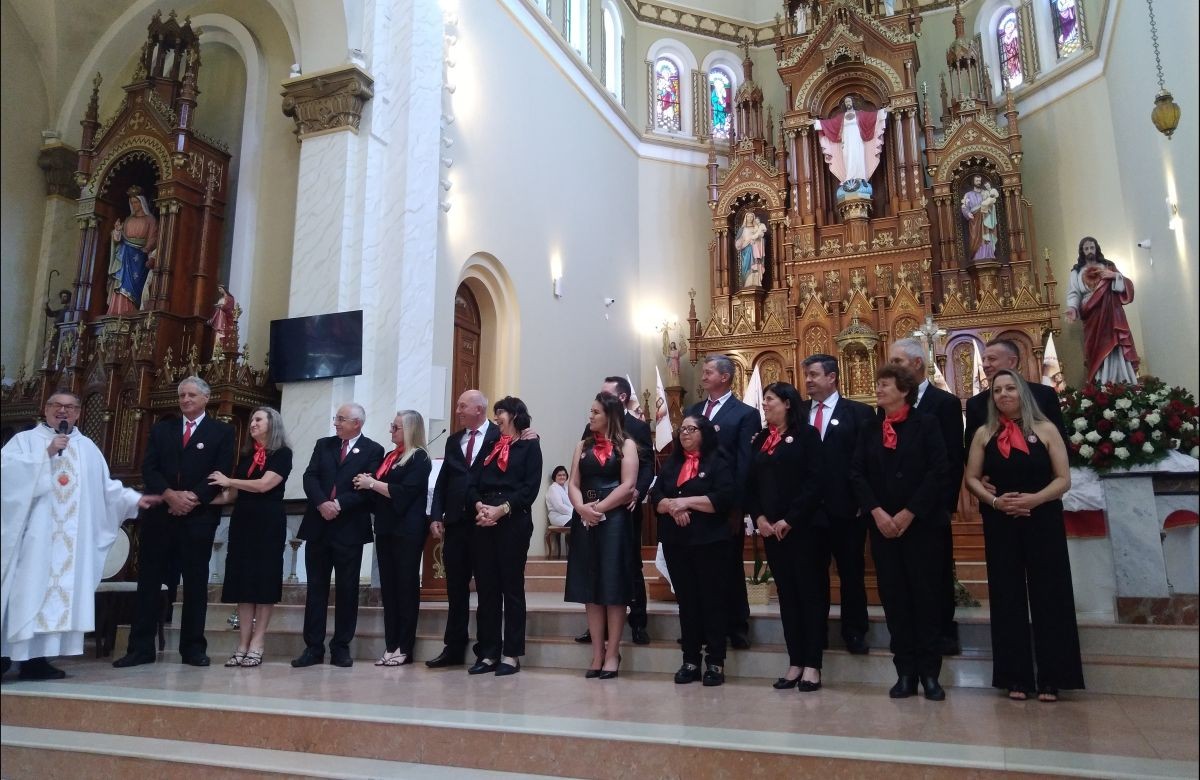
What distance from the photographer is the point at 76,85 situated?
31.4 ft

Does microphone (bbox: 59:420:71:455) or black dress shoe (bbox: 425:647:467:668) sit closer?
microphone (bbox: 59:420:71:455)

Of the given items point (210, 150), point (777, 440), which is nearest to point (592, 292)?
point (210, 150)

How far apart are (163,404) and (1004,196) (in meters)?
11.5

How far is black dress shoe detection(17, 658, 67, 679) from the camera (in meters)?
4.48

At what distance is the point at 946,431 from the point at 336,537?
3.54 metres

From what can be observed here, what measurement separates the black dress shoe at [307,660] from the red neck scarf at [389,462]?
1123mm

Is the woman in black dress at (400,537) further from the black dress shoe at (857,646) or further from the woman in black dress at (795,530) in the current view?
the black dress shoe at (857,646)

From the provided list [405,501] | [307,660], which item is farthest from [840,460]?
[307,660]

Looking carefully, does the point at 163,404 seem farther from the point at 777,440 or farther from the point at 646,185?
the point at 646,185

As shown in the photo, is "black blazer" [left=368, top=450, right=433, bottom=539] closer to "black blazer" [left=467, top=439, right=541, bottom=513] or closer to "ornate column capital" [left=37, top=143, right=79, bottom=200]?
"black blazer" [left=467, top=439, right=541, bottom=513]

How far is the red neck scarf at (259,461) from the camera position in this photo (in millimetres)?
5285

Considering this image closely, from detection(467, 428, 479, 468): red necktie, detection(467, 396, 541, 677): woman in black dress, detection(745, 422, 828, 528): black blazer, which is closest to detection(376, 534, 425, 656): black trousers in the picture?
detection(467, 396, 541, 677): woman in black dress

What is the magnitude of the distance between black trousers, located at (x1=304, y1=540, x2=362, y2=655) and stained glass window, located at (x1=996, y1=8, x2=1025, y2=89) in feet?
41.7

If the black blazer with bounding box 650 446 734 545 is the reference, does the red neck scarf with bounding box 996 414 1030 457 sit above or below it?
above
